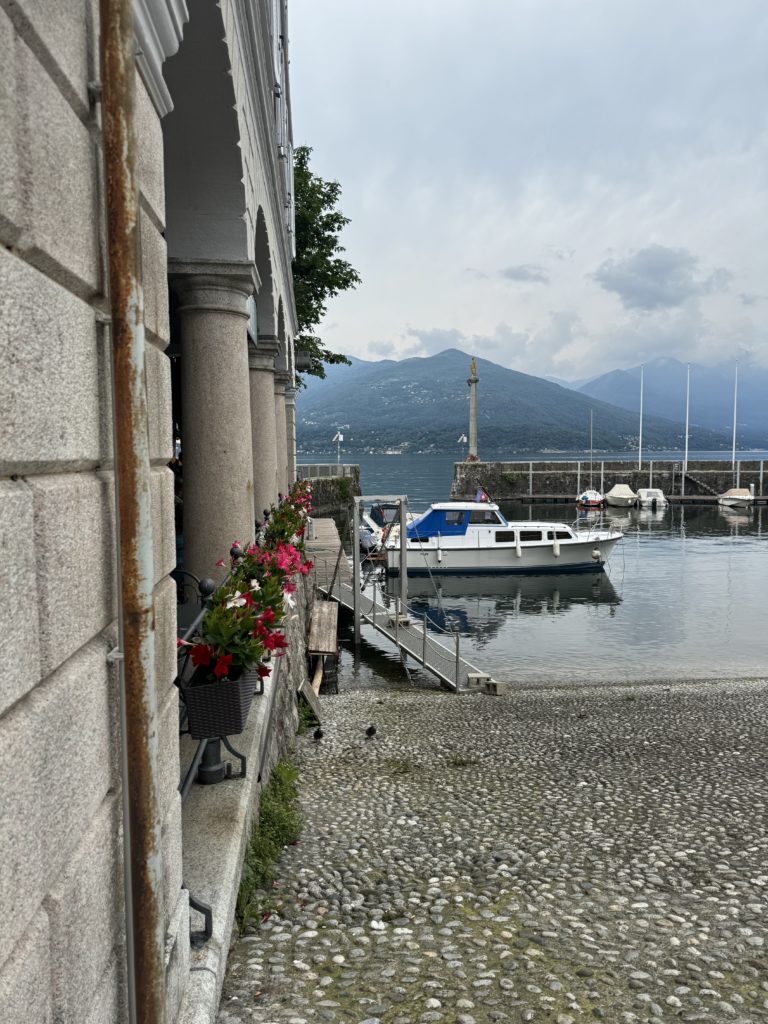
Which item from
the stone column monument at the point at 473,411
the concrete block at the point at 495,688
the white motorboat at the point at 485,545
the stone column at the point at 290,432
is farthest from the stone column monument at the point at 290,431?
the stone column monument at the point at 473,411

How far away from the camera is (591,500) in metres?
68.9

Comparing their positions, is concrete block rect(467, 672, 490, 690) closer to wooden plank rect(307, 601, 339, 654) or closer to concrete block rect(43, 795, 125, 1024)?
wooden plank rect(307, 601, 339, 654)

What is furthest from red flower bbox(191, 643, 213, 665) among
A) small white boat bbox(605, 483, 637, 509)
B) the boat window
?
small white boat bbox(605, 483, 637, 509)

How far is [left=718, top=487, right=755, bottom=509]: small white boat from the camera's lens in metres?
67.1

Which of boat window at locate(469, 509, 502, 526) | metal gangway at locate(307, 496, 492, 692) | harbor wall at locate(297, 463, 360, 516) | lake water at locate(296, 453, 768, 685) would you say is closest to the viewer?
metal gangway at locate(307, 496, 492, 692)

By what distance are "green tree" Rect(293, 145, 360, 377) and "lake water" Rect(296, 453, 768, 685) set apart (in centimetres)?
1187

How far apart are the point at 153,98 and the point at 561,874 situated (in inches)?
227

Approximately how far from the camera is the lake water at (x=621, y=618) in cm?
2050

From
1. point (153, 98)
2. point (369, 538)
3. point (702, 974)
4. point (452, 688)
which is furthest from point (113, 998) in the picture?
point (369, 538)

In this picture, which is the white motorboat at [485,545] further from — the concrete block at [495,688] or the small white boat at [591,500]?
the small white boat at [591,500]

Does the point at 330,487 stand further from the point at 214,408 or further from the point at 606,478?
the point at 214,408

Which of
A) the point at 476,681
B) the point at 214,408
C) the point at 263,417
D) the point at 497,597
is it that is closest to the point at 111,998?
the point at 214,408

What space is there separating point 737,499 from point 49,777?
2853 inches

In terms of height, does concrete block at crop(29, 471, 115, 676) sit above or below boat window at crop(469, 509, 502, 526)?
above
